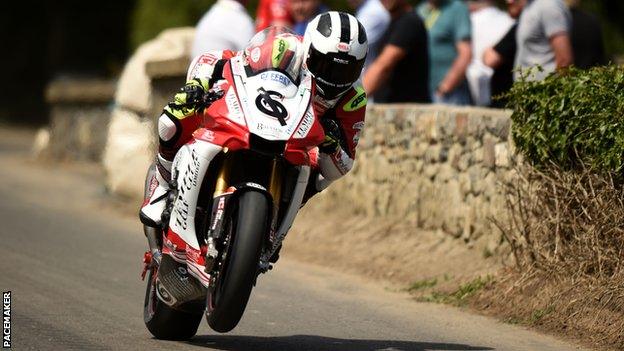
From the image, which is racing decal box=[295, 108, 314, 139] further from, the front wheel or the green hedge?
the green hedge

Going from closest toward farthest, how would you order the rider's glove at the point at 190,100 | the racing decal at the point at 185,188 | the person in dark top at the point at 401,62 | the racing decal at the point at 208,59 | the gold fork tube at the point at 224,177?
the gold fork tube at the point at 224,177
the racing decal at the point at 185,188
the rider's glove at the point at 190,100
the racing decal at the point at 208,59
the person in dark top at the point at 401,62

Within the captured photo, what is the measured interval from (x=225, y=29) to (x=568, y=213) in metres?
4.85

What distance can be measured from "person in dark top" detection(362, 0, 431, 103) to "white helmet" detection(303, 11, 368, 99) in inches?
188

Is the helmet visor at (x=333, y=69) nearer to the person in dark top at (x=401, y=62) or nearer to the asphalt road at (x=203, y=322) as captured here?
the asphalt road at (x=203, y=322)

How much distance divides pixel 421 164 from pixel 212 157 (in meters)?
4.56

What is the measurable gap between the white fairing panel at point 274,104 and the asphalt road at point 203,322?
1477mm

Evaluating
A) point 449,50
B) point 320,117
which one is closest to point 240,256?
point 320,117

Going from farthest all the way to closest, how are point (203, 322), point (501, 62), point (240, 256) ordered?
1. point (501, 62)
2. point (203, 322)
3. point (240, 256)

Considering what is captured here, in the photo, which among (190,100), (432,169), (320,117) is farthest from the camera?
(432,169)

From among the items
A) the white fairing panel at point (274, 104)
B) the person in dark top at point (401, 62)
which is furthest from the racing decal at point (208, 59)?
the person in dark top at point (401, 62)

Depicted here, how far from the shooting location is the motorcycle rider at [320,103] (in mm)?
7383

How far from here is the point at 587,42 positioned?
11.7 m

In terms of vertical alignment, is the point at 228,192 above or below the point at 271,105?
below

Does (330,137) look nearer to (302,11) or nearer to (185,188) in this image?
(185,188)
